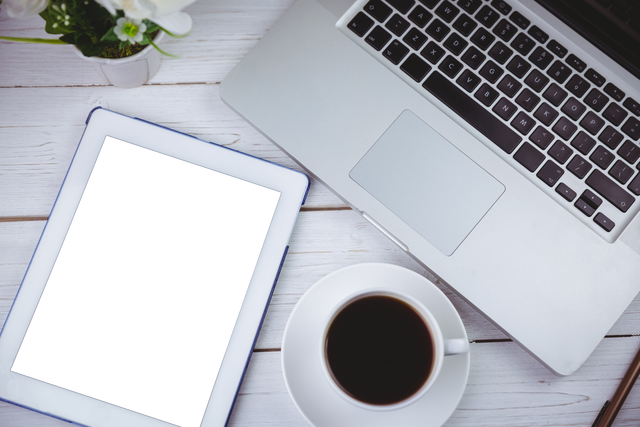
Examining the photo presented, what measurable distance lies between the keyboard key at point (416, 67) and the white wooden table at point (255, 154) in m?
0.18

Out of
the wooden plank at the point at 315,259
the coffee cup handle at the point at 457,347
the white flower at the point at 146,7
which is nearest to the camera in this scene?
the white flower at the point at 146,7

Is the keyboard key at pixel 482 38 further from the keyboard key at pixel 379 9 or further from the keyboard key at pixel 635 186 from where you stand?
the keyboard key at pixel 635 186

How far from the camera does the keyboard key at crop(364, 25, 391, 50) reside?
1.87ft

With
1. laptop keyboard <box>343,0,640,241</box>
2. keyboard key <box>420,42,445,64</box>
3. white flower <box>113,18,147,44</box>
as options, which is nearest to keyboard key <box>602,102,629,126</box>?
laptop keyboard <box>343,0,640,241</box>

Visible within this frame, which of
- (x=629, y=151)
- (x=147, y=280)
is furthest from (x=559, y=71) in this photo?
(x=147, y=280)

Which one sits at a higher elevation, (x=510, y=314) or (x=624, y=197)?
(x=624, y=197)

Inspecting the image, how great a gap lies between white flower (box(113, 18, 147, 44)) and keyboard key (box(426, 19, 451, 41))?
0.34 metres

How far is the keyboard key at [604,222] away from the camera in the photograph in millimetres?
537

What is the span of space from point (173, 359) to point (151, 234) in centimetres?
15

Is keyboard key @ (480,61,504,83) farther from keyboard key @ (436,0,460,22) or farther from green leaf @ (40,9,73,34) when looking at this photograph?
green leaf @ (40,9,73,34)

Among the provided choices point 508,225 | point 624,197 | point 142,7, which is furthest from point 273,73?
point 624,197

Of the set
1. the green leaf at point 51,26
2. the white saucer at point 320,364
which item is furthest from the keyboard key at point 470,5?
the green leaf at point 51,26

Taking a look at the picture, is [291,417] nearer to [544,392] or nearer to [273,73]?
[544,392]

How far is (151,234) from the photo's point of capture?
1.85 feet
